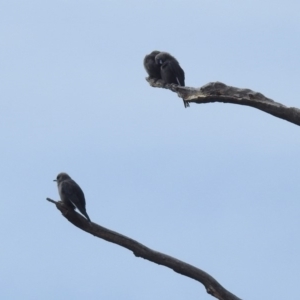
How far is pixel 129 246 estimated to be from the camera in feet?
40.6

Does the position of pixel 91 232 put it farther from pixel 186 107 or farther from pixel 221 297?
pixel 186 107

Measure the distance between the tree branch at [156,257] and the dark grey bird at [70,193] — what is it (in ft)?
2.52

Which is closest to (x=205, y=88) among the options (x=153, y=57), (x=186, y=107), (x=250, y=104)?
(x=250, y=104)

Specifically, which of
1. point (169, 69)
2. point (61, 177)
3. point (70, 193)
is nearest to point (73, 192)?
point (70, 193)

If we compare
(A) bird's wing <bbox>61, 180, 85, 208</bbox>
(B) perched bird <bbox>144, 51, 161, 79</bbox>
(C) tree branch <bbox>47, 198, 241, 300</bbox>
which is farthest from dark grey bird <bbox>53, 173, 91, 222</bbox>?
(B) perched bird <bbox>144, 51, 161, 79</bbox>

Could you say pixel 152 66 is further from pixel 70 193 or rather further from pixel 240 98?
pixel 240 98

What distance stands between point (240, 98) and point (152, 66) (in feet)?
20.1

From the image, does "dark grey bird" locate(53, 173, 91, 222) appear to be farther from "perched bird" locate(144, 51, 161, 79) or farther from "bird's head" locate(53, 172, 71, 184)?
"perched bird" locate(144, 51, 161, 79)

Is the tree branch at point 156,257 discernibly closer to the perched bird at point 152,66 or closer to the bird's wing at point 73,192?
the bird's wing at point 73,192

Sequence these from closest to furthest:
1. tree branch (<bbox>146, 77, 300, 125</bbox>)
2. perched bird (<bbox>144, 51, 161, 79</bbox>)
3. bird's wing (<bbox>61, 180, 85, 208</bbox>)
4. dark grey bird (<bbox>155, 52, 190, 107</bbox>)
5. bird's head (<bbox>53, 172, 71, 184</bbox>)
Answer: tree branch (<bbox>146, 77, 300, 125</bbox>)
bird's wing (<bbox>61, 180, 85, 208</bbox>)
bird's head (<bbox>53, 172, 71, 184</bbox>)
dark grey bird (<bbox>155, 52, 190, 107</bbox>)
perched bird (<bbox>144, 51, 161, 79</bbox>)

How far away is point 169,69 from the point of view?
1722 centimetres

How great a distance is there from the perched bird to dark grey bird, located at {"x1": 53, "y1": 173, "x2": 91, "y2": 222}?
9.82ft

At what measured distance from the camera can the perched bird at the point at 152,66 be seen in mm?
17859

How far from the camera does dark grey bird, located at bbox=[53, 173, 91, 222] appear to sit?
14.2 metres
